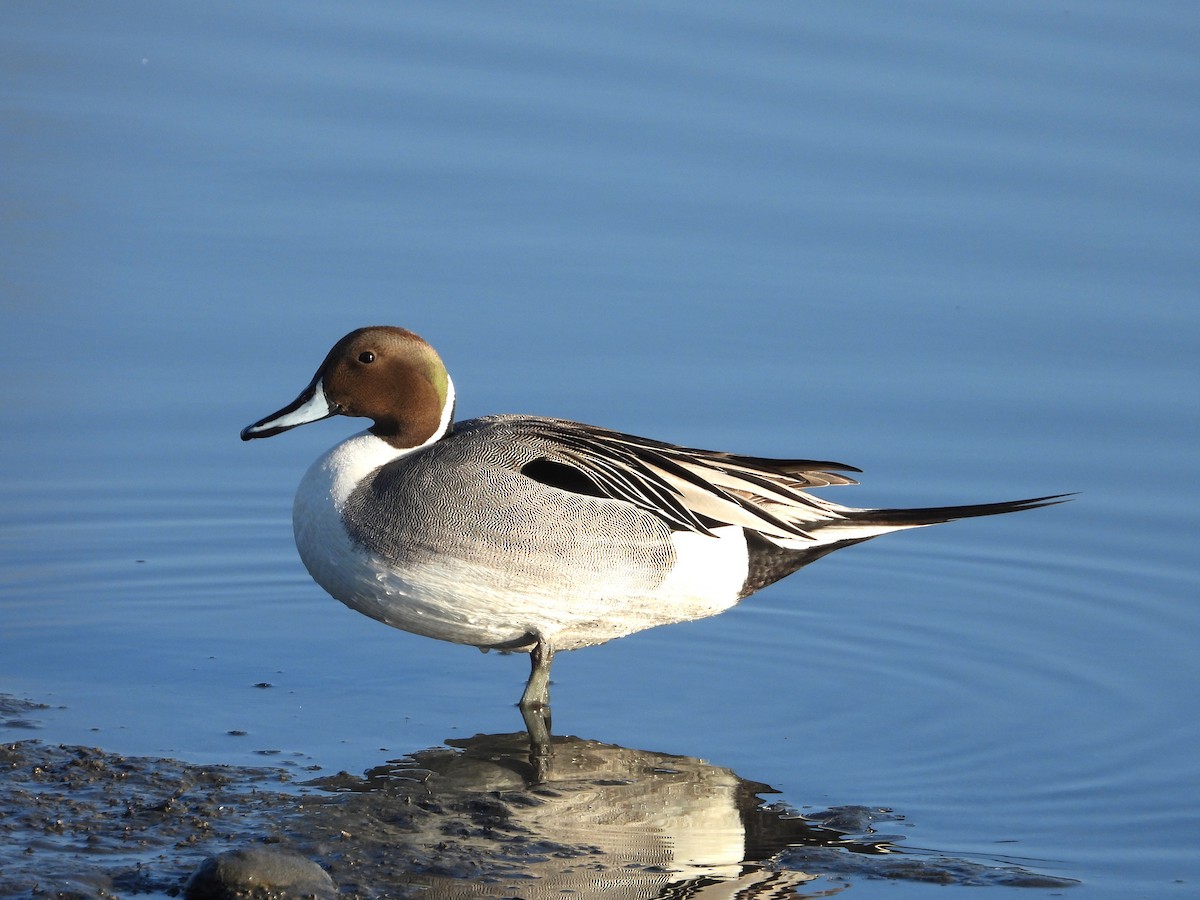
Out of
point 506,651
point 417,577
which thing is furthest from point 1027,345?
point 417,577

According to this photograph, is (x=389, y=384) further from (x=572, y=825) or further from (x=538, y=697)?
(x=572, y=825)

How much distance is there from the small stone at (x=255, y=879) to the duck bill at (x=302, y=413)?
2171 millimetres

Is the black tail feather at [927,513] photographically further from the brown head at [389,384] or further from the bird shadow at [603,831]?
the brown head at [389,384]

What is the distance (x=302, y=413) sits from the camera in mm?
6340

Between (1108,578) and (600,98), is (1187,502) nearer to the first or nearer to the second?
(1108,578)

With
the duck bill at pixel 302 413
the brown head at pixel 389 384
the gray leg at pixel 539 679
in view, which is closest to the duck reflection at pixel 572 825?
the gray leg at pixel 539 679

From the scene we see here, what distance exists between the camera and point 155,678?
6258mm

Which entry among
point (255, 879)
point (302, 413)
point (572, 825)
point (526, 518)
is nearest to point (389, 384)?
point (302, 413)

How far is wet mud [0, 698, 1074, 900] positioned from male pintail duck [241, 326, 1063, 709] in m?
0.51

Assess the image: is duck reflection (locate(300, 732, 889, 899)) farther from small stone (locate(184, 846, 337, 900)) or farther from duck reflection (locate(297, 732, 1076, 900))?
small stone (locate(184, 846, 337, 900))

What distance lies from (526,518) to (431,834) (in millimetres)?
1213

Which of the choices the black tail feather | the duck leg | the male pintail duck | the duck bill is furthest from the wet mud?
the duck bill

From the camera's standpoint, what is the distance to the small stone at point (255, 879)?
4328 mm

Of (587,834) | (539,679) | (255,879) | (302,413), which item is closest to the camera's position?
(255,879)
